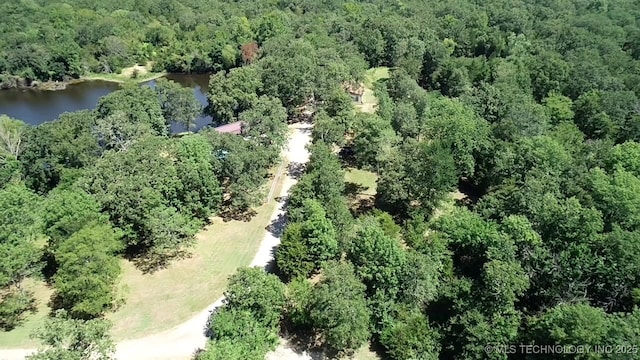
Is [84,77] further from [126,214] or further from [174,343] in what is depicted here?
[174,343]

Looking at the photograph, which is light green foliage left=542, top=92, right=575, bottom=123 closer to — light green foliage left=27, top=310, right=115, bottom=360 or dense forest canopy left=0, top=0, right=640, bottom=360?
dense forest canopy left=0, top=0, right=640, bottom=360

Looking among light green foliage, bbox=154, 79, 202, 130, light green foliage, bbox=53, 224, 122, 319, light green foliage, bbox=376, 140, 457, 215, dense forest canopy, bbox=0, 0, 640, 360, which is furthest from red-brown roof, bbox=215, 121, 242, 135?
light green foliage, bbox=53, 224, 122, 319

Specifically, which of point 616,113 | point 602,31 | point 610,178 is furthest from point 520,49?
point 610,178

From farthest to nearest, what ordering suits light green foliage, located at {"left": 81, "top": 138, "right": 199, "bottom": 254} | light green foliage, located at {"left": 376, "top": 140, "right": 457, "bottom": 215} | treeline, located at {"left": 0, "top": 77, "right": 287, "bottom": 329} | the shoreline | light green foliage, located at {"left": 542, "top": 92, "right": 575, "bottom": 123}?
the shoreline < light green foliage, located at {"left": 542, "top": 92, "right": 575, "bottom": 123} < light green foliage, located at {"left": 376, "top": 140, "right": 457, "bottom": 215} < light green foliage, located at {"left": 81, "top": 138, "right": 199, "bottom": 254} < treeline, located at {"left": 0, "top": 77, "right": 287, "bottom": 329}

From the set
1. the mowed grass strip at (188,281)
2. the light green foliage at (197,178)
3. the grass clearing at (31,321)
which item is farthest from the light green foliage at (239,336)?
the light green foliage at (197,178)

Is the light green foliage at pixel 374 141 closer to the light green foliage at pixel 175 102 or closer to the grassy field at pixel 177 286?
the grassy field at pixel 177 286

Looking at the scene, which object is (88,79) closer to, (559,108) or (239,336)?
(239,336)
